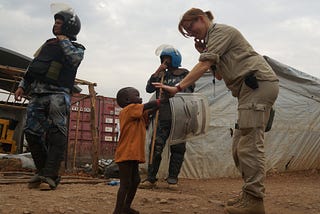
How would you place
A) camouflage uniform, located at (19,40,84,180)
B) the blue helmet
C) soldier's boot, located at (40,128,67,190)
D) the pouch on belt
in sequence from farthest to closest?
the blue helmet → camouflage uniform, located at (19,40,84,180) → soldier's boot, located at (40,128,67,190) → the pouch on belt

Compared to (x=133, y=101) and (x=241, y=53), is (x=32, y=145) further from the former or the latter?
(x=241, y=53)

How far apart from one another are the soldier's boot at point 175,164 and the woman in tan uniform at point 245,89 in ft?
5.75

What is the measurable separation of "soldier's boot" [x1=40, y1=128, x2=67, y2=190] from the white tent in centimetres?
387

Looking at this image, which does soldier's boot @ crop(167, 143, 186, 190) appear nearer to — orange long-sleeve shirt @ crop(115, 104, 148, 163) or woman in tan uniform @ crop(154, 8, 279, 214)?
woman in tan uniform @ crop(154, 8, 279, 214)

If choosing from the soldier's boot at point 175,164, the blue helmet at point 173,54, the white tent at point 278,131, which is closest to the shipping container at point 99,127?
the white tent at point 278,131

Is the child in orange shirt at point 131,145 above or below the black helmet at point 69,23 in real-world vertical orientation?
below

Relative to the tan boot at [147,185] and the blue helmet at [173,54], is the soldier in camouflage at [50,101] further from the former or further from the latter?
the blue helmet at [173,54]

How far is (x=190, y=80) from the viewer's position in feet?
9.92

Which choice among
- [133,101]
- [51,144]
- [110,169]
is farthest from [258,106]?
[110,169]

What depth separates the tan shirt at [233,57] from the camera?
306 centimetres

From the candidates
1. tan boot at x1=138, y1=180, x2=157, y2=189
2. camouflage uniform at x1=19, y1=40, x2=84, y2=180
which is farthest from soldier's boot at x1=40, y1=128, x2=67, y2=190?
tan boot at x1=138, y1=180, x2=157, y2=189

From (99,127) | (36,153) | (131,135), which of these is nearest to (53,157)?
(36,153)

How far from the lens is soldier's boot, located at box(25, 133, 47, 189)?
4.05 m

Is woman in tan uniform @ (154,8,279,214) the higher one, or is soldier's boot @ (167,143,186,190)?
woman in tan uniform @ (154,8,279,214)
